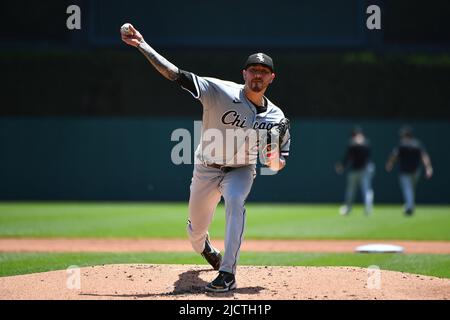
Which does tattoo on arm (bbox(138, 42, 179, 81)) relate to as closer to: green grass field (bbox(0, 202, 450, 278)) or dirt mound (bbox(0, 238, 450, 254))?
green grass field (bbox(0, 202, 450, 278))

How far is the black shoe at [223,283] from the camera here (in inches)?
264

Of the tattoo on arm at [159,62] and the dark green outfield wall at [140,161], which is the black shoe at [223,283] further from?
the dark green outfield wall at [140,161]

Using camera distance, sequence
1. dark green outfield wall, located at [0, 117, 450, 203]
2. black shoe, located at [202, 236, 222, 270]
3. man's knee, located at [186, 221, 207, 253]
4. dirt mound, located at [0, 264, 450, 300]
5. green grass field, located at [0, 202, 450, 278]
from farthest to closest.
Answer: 1. dark green outfield wall, located at [0, 117, 450, 203]
2. green grass field, located at [0, 202, 450, 278]
3. black shoe, located at [202, 236, 222, 270]
4. man's knee, located at [186, 221, 207, 253]
5. dirt mound, located at [0, 264, 450, 300]

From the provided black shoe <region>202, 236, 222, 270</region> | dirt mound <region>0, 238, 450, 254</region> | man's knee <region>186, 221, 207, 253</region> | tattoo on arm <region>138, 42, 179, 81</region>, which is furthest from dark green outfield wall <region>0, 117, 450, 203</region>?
tattoo on arm <region>138, 42, 179, 81</region>

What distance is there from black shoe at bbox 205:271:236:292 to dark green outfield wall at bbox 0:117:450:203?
15.5 metres

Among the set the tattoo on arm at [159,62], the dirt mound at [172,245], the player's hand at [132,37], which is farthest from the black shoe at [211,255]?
the dirt mound at [172,245]

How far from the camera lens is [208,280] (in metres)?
7.37

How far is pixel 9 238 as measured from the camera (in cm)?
1290

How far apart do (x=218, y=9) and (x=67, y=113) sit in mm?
4869

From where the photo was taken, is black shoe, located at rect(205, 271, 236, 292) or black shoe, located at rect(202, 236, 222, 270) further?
black shoe, located at rect(202, 236, 222, 270)

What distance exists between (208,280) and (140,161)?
15250 millimetres

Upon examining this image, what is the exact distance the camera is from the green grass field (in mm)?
9734
